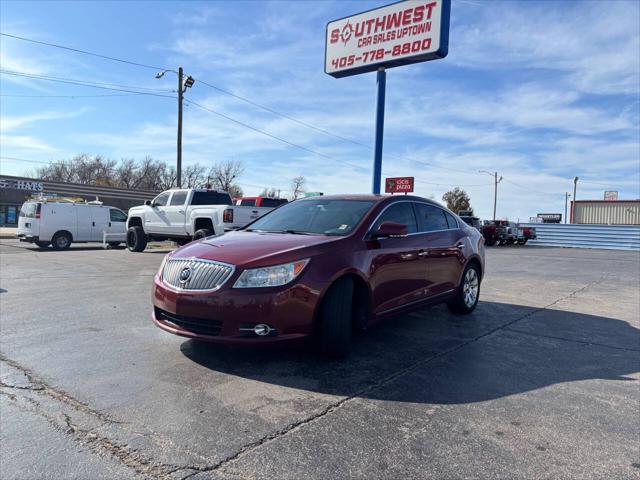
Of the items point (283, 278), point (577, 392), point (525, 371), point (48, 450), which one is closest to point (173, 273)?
point (283, 278)

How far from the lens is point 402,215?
555 cm

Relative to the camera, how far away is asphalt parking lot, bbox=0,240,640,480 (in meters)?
2.64

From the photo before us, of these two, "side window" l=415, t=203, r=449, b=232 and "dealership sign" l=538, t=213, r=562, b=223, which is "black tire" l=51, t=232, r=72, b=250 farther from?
"dealership sign" l=538, t=213, r=562, b=223

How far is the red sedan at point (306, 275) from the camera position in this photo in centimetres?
387

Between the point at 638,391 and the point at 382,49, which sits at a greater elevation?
the point at 382,49

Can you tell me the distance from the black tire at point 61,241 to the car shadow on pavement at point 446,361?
626 inches

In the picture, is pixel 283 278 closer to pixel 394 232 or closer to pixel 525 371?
pixel 394 232

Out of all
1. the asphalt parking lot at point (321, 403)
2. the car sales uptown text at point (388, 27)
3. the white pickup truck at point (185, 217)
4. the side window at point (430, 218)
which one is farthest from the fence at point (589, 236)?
the side window at point (430, 218)

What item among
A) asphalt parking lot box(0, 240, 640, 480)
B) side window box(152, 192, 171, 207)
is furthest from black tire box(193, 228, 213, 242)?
asphalt parking lot box(0, 240, 640, 480)

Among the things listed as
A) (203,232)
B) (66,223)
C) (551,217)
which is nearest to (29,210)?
(66,223)

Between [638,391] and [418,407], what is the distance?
80.4 inches

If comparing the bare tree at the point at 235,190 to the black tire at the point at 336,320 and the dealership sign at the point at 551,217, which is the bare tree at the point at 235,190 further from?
the black tire at the point at 336,320

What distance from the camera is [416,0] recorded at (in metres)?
15.4

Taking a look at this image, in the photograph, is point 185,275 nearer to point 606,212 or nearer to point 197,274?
point 197,274
